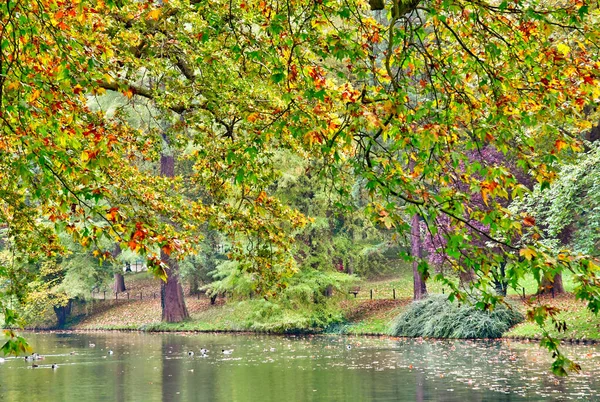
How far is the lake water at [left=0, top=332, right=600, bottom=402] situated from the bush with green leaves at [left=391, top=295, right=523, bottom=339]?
3.17 feet

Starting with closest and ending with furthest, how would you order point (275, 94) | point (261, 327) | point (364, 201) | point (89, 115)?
point (275, 94)
point (89, 115)
point (261, 327)
point (364, 201)

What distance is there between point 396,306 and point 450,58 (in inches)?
1006

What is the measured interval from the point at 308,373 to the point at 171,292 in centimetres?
1869

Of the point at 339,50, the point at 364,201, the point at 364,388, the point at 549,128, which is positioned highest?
the point at 364,201

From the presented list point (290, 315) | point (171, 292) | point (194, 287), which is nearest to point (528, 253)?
point (290, 315)

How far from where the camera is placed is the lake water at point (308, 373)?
14953 mm

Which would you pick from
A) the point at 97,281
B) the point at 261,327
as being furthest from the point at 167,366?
the point at 97,281

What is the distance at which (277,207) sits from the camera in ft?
37.4

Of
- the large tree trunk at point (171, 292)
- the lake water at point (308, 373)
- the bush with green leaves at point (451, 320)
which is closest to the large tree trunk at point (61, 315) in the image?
the large tree trunk at point (171, 292)

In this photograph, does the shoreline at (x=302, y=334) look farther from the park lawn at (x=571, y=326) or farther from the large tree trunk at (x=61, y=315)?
the large tree trunk at (x=61, y=315)

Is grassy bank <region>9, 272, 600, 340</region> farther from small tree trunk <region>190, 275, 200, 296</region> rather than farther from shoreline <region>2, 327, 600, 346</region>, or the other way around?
small tree trunk <region>190, 275, 200, 296</region>

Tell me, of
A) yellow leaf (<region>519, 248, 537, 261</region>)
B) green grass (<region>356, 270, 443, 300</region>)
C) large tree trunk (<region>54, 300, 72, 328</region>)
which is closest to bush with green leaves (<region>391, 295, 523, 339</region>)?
green grass (<region>356, 270, 443, 300</region>)

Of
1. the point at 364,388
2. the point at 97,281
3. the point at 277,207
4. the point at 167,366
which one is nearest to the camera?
the point at 277,207

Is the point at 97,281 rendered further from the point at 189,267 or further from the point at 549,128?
the point at 549,128
